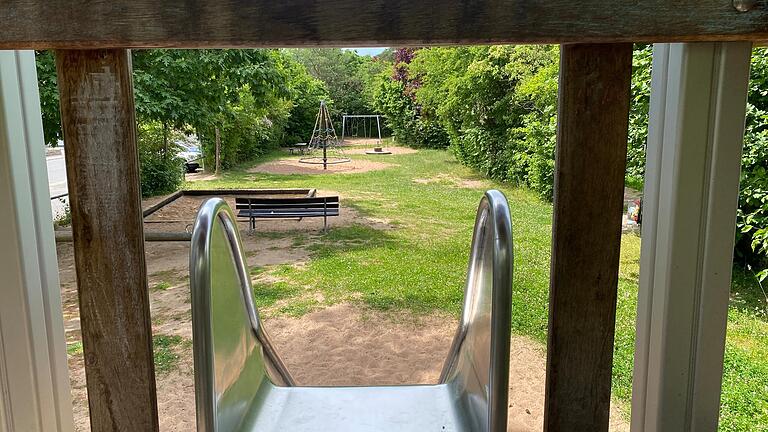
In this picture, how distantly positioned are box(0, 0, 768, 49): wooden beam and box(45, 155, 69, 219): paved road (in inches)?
347

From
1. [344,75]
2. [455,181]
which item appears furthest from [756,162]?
[344,75]

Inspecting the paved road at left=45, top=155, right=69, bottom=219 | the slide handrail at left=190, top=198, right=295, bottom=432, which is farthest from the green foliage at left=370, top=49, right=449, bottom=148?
the slide handrail at left=190, top=198, right=295, bottom=432

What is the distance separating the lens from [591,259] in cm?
110

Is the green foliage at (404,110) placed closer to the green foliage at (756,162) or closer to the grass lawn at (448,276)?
the grass lawn at (448,276)

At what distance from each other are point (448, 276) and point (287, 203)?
310cm

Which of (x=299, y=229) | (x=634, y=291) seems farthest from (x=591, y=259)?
(x=299, y=229)

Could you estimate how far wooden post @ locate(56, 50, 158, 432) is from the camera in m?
1.07

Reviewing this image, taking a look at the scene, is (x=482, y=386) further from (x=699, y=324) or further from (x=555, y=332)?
(x=699, y=324)

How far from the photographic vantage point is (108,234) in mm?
1107

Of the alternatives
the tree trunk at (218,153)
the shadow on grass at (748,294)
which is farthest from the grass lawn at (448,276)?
the tree trunk at (218,153)

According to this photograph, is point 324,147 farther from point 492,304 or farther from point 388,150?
point 492,304

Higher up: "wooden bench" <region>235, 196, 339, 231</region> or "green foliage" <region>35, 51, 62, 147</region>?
"green foliage" <region>35, 51, 62, 147</region>

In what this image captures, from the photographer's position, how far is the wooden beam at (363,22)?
0.94m

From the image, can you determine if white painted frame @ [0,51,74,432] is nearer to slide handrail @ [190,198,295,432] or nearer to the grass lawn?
slide handrail @ [190,198,295,432]
